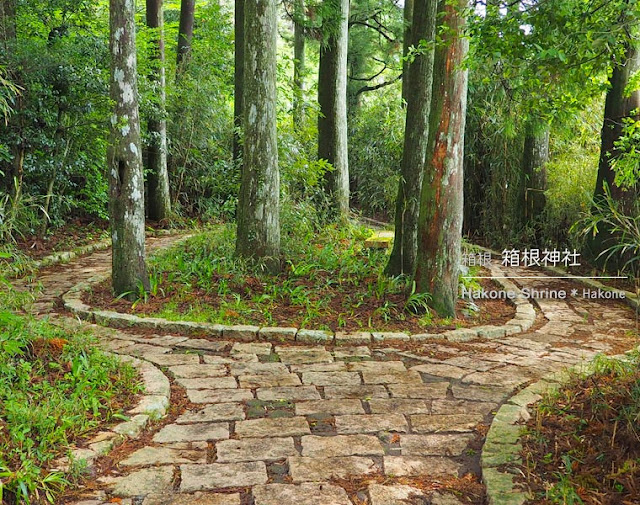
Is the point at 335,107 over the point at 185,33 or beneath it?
beneath

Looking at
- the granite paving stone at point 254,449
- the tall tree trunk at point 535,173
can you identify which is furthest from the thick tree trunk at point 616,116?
the granite paving stone at point 254,449

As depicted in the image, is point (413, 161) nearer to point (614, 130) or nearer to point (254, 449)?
point (614, 130)

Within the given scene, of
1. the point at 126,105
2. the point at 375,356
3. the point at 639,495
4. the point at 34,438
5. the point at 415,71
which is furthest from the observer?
the point at 415,71

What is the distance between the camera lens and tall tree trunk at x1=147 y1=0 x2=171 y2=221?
1273 cm

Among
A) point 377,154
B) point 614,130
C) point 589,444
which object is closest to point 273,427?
point 589,444

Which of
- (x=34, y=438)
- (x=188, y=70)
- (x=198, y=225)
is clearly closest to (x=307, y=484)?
(x=34, y=438)

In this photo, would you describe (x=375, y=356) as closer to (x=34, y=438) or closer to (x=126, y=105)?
(x=34, y=438)

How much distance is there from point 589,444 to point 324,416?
1.66 m

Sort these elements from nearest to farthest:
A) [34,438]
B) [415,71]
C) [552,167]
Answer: [34,438]
[415,71]
[552,167]

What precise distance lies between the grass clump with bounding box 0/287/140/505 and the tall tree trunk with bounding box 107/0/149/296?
1765 millimetres

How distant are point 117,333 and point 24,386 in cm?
212

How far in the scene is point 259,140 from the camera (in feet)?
25.0

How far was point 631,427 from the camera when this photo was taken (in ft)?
10.6

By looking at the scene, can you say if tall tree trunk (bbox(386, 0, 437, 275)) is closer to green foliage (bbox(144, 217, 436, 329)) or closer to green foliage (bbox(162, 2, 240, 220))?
green foliage (bbox(144, 217, 436, 329))
